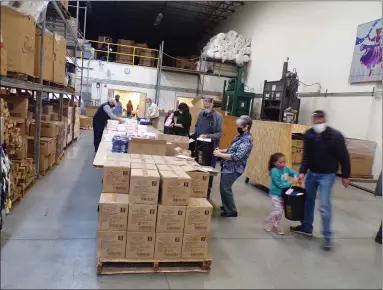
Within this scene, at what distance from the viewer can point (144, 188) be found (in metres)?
2.43

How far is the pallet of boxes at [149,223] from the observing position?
2.42 meters

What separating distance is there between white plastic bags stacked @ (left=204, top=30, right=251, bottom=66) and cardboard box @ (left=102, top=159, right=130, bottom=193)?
10.9 metres

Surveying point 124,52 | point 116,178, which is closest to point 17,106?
point 116,178

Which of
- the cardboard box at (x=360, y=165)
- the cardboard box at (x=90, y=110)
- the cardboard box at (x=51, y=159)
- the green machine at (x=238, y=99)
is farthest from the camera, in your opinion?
the cardboard box at (x=90, y=110)

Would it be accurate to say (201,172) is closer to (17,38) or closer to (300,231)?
(300,231)

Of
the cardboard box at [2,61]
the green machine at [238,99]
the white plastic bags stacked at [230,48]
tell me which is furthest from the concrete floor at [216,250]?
the white plastic bags stacked at [230,48]

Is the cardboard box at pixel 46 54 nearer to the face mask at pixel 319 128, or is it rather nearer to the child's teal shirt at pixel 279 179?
the child's teal shirt at pixel 279 179

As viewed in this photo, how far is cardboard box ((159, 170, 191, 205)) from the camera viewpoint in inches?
96.7

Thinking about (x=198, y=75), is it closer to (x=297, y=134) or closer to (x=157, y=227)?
(x=297, y=134)

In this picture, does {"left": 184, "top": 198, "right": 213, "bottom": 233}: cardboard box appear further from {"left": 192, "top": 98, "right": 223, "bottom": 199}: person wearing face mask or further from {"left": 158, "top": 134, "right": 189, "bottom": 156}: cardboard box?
{"left": 192, "top": 98, "right": 223, "bottom": 199}: person wearing face mask

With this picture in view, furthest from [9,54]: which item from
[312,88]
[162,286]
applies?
[312,88]

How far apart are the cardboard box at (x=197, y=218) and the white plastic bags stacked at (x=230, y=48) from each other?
35.8 feet

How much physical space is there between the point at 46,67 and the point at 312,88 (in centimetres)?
707

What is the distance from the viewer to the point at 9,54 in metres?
3.36
